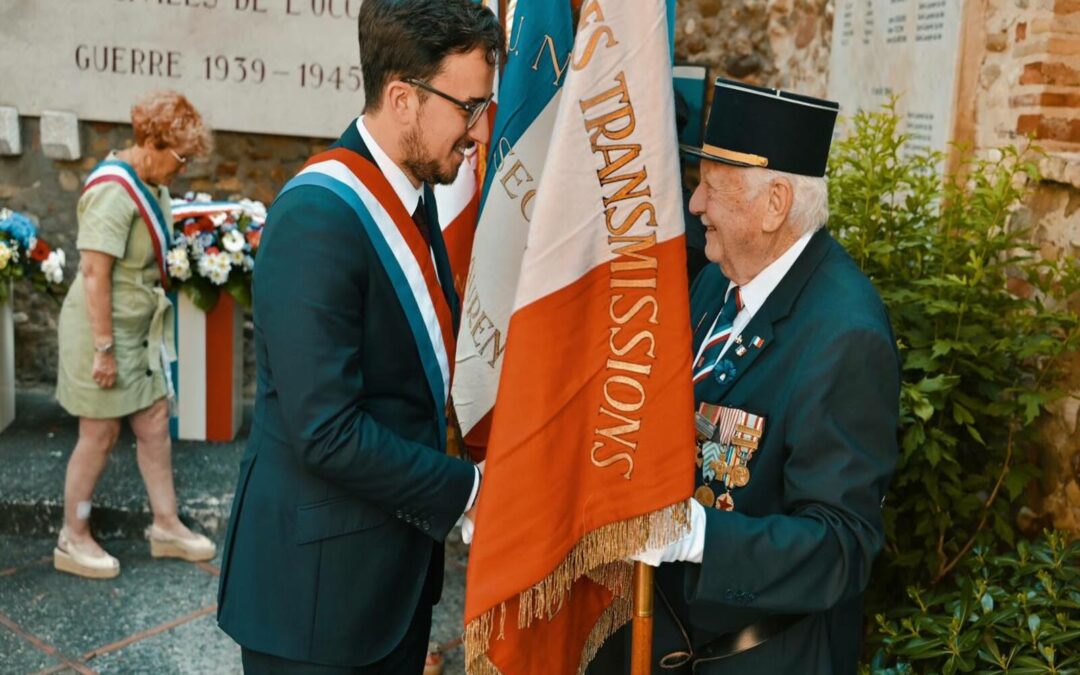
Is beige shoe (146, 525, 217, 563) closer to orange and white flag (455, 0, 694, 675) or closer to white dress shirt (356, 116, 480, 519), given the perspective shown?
white dress shirt (356, 116, 480, 519)

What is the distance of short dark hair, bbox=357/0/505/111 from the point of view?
208 centimetres

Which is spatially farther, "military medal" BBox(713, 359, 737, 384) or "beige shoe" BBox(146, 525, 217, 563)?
"beige shoe" BBox(146, 525, 217, 563)

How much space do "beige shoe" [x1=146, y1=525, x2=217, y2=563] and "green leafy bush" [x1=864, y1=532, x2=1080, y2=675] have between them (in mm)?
2921

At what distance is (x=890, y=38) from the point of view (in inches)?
202

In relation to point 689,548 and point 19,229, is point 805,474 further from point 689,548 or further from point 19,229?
point 19,229

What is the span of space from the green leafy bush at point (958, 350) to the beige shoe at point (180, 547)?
2.83 metres

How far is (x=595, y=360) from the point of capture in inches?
74.0

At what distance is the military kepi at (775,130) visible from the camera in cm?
206

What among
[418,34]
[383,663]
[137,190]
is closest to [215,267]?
[137,190]

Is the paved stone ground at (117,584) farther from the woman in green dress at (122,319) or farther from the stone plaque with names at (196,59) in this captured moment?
the stone plaque with names at (196,59)

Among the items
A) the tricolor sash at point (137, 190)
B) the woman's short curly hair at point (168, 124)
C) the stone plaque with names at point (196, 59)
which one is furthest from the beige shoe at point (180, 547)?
the stone plaque with names at point (196, 59)

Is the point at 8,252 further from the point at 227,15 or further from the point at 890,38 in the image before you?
the point at 890,38

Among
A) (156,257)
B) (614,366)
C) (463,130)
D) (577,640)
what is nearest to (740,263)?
(614,366)

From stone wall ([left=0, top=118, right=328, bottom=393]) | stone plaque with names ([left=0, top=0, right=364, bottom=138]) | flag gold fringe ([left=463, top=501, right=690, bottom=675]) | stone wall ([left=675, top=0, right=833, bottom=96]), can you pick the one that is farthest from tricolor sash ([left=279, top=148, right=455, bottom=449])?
stone wall ([left=675, top=0, right=833, bottom=96])
